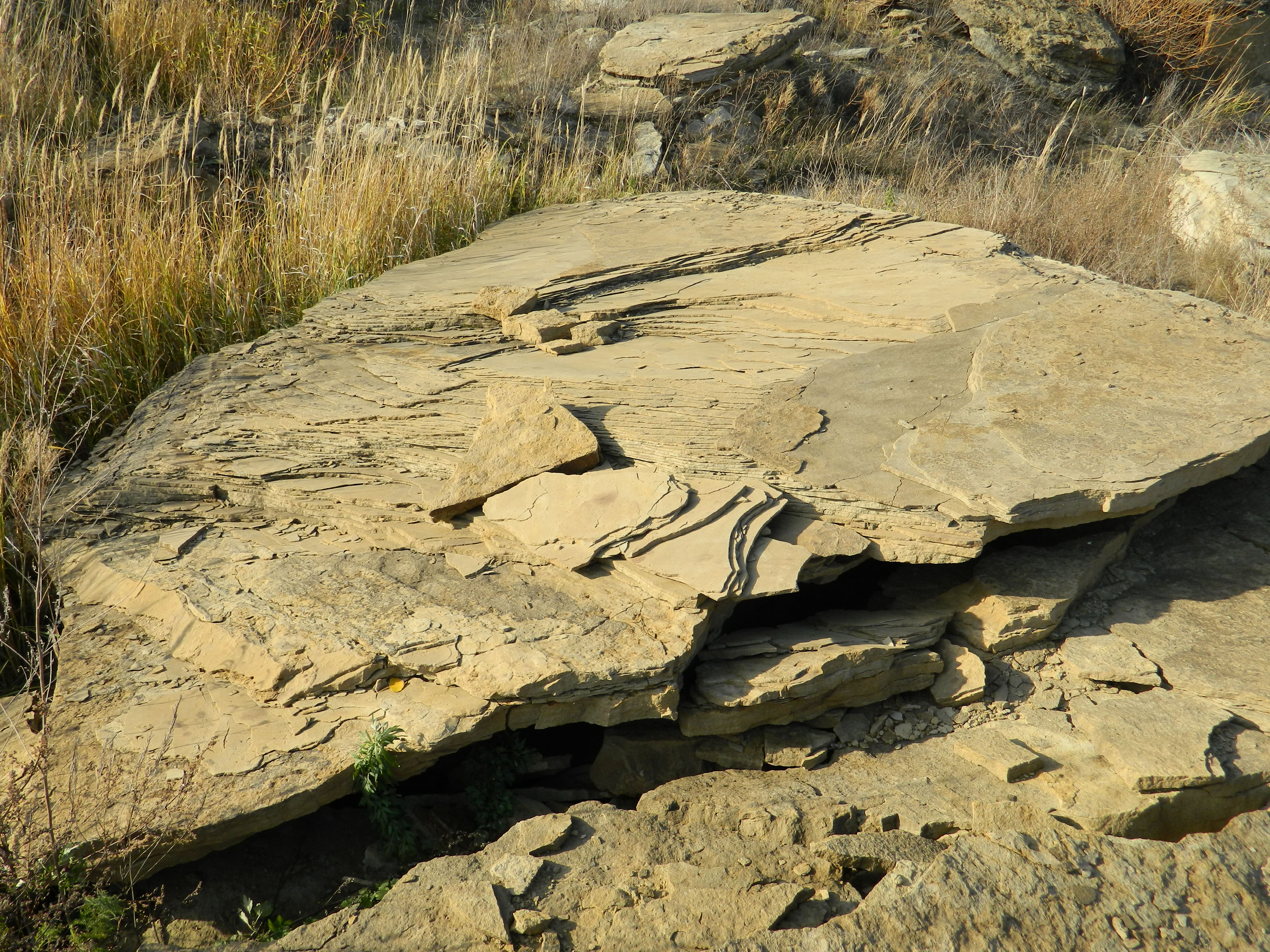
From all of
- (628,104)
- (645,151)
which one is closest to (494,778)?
(645,151)

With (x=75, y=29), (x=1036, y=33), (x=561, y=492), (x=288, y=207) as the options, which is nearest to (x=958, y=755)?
(x=561, y=492)

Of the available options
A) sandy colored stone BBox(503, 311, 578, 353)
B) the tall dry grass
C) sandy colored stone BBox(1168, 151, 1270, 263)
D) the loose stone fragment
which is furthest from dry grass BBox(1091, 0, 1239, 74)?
sandy colored stone BBox(503, 311, 578, 353)

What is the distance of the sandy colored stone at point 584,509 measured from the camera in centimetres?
263

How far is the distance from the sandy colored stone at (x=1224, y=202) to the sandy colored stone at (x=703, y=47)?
323 centimetres

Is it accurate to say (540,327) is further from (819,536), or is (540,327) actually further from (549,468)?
(819,536)

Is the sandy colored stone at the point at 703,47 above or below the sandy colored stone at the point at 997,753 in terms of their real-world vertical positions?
above

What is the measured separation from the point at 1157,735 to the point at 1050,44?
27.4 ft

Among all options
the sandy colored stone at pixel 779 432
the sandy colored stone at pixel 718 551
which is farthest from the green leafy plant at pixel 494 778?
the sandy colored stone at pixel 779 432

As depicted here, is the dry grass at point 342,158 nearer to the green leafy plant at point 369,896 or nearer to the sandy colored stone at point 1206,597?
the green leafy plant at point 369,896

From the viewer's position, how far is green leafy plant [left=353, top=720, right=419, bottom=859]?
2.28m

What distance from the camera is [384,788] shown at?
2352 mm

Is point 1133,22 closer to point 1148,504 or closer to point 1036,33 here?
point 1036,33

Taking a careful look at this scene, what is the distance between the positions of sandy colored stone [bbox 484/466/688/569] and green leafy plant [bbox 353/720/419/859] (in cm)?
69

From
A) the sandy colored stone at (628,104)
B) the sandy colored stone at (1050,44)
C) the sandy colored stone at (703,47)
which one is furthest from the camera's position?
the sandy colored stone at (1050,44)
